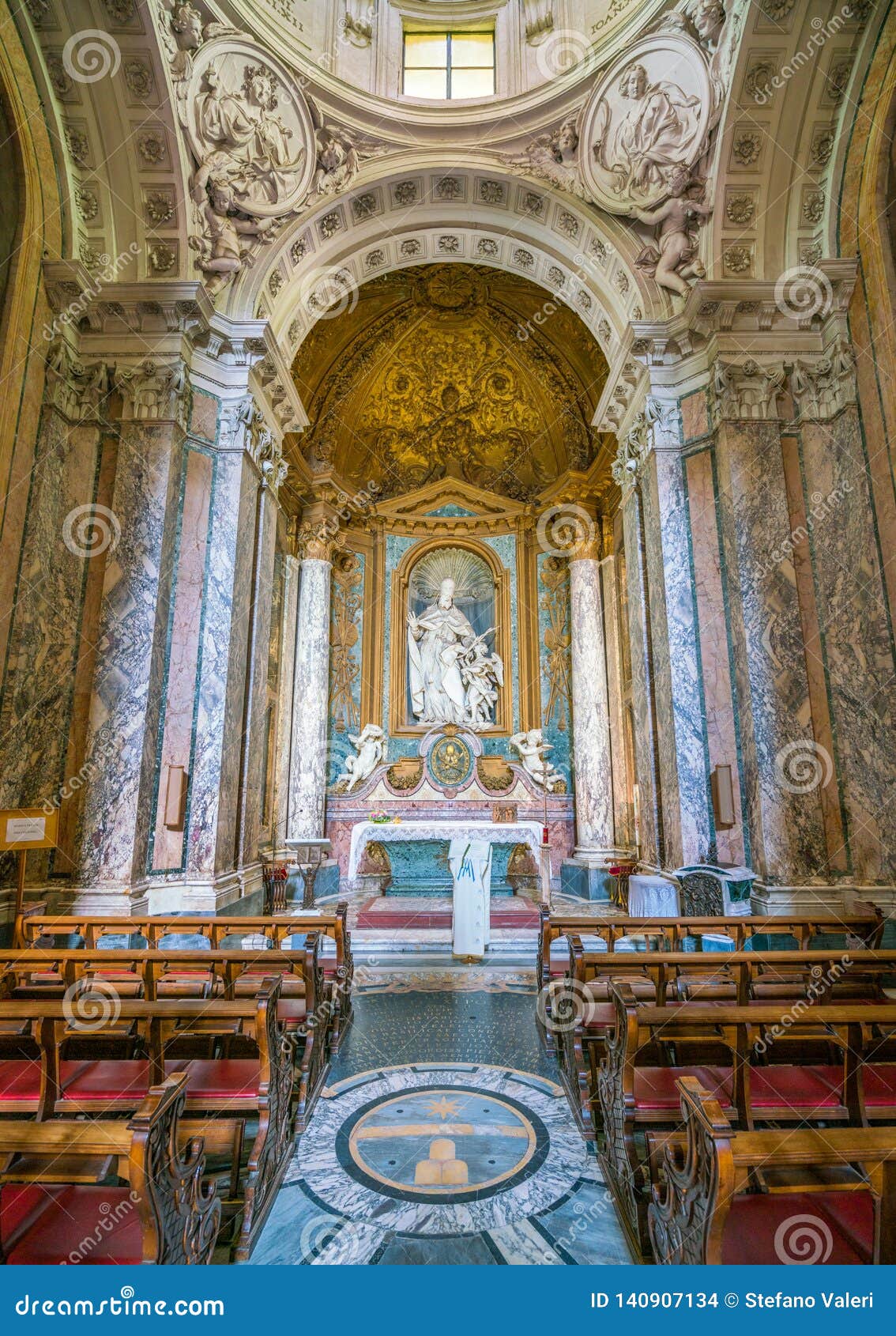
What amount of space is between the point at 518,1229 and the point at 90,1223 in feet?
5.49

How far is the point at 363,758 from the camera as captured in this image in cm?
1291

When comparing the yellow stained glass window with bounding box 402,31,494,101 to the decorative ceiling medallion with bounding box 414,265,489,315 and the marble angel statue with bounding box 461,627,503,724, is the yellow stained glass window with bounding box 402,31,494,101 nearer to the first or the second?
the decorative ceiling medallion with bounding box 414,265,489,315

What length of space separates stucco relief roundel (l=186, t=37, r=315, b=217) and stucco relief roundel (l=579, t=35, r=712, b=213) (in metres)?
3.57

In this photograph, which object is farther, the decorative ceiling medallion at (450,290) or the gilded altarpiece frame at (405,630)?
the gilded altarpiece frame at (405,630)

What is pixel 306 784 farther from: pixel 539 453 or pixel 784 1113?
pixel 784 1113

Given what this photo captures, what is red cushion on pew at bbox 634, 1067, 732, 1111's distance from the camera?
3002 millimetres

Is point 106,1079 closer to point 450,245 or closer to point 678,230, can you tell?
point 678,230

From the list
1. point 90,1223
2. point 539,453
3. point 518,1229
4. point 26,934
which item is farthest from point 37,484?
point 539,453

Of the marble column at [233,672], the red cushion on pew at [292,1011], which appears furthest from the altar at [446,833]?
the red cushion on pew at [292,1011]

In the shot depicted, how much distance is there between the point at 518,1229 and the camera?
9.43 ft

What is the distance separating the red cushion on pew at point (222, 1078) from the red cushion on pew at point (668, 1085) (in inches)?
67.0

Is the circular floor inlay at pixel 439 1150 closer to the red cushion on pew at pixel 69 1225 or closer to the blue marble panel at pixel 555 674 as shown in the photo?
the red cushion on pew at pixel 69 1225

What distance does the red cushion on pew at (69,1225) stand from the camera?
199cm

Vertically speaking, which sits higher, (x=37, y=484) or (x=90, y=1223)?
(x=37, y=484)
